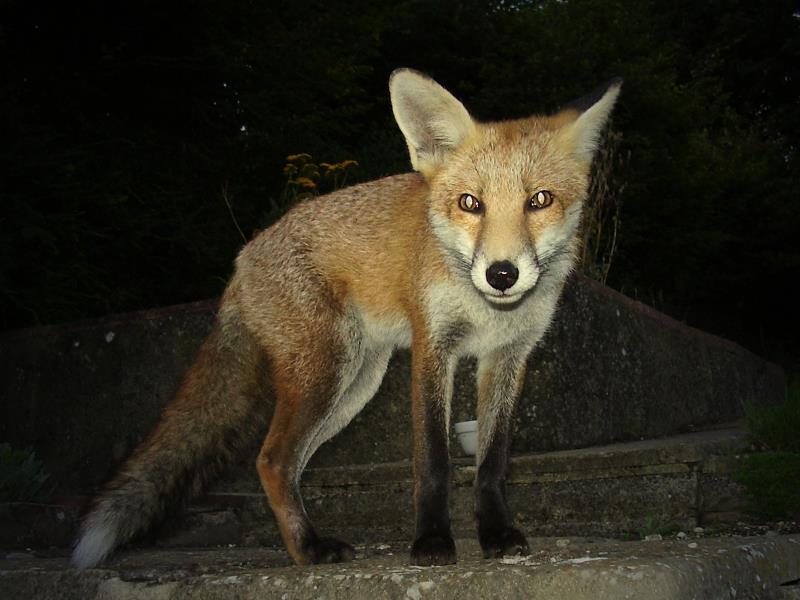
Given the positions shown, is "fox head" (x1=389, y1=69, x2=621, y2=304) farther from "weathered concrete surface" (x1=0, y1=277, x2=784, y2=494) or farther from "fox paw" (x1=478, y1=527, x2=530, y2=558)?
"weathered concrete surface" (x1=0, y1=277, x2=784, y2=494)

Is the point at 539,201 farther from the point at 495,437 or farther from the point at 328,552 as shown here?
the point at 328,552

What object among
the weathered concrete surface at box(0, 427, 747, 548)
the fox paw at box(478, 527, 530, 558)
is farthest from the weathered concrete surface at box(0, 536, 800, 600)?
the weathered concrete surface at box(0, 427, 747, 548)

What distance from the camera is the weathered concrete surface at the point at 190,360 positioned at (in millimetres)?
4633

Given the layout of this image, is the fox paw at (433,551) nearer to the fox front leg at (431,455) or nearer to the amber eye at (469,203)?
the fox front leg at (431,455)

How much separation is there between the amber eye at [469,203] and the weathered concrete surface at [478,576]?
112cm

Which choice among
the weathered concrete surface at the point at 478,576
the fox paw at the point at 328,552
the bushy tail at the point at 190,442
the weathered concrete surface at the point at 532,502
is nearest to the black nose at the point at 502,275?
the weathered concrete surface at the point at 478,576

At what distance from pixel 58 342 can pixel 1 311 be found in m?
0.96

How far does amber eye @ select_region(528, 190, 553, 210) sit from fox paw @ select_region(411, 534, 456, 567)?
111cm

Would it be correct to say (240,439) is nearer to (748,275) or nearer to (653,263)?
(653,263)

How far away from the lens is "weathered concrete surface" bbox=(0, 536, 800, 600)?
236 centimetres

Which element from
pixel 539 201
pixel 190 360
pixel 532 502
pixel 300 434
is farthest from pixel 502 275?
pixel 190 360

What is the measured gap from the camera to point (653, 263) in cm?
1403

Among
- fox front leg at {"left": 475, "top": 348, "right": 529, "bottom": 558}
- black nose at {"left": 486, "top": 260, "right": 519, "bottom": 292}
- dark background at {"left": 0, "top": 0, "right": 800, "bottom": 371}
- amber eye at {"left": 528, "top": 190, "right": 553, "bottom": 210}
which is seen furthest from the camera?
dark background at {"left": 0, "top": 0, "right": 800, "bottom": 371}

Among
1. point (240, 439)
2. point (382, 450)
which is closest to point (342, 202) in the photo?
point (240, 439)
